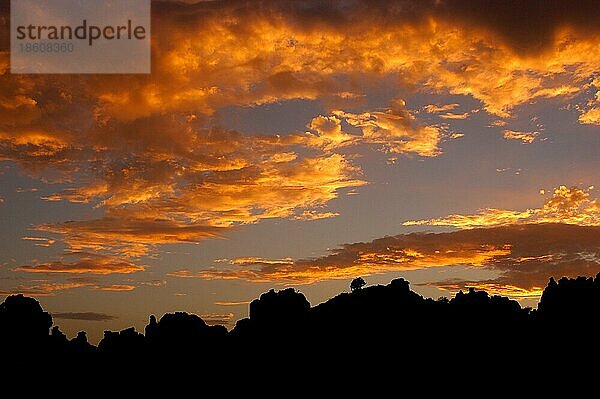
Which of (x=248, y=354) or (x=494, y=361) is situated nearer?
(x=494, y=361)

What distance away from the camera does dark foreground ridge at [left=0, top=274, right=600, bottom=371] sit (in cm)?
13550

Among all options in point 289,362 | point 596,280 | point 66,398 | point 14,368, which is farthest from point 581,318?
point 14,368

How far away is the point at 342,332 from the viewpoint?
156500 millimetres

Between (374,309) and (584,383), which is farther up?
(374,309)

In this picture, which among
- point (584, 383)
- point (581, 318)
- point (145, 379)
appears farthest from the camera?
point (145, 379)

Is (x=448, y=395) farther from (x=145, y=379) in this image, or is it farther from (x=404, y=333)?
(x=145, y=379)

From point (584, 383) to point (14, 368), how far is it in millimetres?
124958

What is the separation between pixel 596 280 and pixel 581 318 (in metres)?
8.22

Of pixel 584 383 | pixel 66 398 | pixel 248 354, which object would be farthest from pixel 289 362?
pixel 584 383

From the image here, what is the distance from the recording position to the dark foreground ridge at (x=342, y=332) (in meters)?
136

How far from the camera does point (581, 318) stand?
13075 cm

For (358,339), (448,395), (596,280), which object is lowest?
(448,395)

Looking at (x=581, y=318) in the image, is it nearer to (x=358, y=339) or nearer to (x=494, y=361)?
(x=494, y=361)

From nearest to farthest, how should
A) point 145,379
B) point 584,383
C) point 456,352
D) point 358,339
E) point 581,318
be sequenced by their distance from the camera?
point 584,383 < point 581,318 < point 456,352 < point 358,339 < point 145,379
